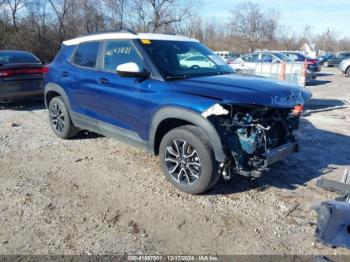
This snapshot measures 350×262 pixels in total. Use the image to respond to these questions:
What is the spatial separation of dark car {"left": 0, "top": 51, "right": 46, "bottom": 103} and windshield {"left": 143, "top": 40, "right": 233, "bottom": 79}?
5264 mm

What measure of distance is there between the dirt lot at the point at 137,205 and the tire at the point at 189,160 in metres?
0.17

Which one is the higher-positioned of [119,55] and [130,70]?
[119,55]

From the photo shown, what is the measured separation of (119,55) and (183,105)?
152 centimetres

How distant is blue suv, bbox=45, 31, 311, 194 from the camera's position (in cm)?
396

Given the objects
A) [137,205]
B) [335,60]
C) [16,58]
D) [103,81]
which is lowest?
[137,205]

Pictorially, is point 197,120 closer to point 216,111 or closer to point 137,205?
point 216,111

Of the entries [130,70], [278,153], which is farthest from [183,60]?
[278,153]

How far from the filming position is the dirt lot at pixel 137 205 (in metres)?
3.41

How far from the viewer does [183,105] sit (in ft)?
13.5

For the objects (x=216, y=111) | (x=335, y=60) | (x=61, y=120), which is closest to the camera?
(x=216, y=111)

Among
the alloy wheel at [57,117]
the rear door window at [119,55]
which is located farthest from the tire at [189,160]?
the alloy wheel at [57,117]

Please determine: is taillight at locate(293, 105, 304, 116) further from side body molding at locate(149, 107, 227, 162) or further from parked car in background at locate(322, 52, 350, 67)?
parked car in background at locate(322, 52, 350, 67)

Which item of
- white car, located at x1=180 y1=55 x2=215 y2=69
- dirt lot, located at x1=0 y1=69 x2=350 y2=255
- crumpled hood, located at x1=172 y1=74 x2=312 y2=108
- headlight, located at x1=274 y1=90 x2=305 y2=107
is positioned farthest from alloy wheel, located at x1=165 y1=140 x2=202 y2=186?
white car, located at x1=180 y1=55 x2=215 y2=69

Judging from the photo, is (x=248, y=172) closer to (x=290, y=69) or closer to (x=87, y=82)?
(x=87, y=82)
